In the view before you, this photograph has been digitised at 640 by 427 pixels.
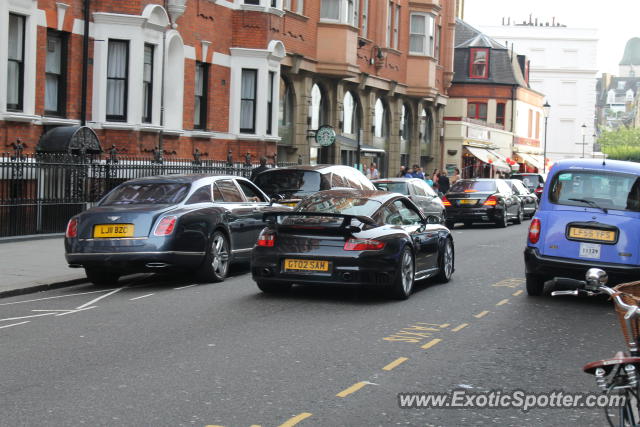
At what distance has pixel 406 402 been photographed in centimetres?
680

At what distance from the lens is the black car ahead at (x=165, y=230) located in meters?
12.9

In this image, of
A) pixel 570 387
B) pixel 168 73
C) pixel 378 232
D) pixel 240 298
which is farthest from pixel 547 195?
pixel 168 73

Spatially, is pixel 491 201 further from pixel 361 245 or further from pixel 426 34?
pixel 361 245

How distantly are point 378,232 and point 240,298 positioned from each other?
6.06 ft

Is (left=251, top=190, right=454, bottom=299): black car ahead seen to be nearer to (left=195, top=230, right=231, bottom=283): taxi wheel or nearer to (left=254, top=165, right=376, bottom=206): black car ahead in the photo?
(left=195, top=230, right=231, bottom=283): taxi wheel

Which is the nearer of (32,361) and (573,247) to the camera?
(32,361)

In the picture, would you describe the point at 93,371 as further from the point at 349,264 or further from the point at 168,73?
the point at 168,73

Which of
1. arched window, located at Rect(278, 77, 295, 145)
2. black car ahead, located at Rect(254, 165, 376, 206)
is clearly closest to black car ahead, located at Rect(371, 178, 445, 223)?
black car ahead, located at Rect(254, 165, 376, 206)

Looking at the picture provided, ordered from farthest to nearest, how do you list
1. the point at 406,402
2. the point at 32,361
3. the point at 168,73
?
the point at 168,73
the point at 32,361
the point at 406,402

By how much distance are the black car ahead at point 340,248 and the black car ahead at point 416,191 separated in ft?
38.3

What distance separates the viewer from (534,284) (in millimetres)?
12797

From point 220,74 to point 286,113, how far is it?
5314 mm

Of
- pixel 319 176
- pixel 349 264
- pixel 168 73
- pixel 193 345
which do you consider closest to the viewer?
pixel 193 345

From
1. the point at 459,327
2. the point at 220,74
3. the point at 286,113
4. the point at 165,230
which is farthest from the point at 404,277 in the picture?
the point at 286,113
